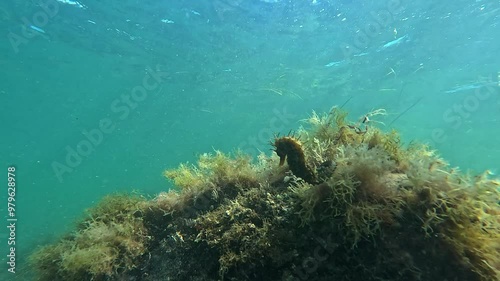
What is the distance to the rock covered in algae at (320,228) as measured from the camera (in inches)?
111

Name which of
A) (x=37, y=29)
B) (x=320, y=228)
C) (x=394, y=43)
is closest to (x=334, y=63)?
(x=394, y=43)

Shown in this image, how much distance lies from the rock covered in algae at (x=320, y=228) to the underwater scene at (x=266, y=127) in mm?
17

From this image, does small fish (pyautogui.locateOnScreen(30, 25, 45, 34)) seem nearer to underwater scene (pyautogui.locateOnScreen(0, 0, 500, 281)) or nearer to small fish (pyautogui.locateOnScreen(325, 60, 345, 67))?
underwater scene (pyautogui.locateOnScreen(0, 0, 500, 281))

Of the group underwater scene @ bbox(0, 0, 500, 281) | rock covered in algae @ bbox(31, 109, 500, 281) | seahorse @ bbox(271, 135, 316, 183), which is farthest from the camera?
seahorse @ bbox(271, 135, 316, 183)

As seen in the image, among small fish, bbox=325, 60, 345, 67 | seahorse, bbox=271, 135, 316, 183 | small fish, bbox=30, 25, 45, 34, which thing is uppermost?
small fish, bbox=30, 25, 45, 34

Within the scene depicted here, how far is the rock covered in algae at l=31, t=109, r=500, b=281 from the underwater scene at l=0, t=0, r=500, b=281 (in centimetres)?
2

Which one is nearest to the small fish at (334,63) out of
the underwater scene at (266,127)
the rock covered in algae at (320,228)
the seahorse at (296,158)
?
the underwater scene at (266,127)

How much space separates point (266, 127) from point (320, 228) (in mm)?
51568

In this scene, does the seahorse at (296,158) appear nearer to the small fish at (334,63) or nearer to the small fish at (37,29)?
the small fish at (37,29)

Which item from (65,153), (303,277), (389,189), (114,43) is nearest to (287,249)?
(303,277)

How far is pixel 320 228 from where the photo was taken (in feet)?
10.3

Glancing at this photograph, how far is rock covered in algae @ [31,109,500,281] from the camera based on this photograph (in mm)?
2809

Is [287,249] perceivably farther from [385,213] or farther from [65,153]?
[65,153]

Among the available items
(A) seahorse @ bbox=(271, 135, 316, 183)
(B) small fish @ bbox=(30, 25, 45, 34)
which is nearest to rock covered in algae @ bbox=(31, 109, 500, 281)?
(A) seahorse @ bbox=(271, 135, 316, 183)
